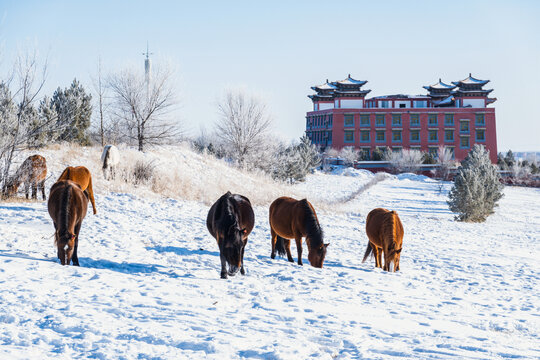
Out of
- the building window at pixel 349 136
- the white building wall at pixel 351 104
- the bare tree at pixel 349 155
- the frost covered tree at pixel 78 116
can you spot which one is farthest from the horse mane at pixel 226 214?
the white building wall at pixel 351 104

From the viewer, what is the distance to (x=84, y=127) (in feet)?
100

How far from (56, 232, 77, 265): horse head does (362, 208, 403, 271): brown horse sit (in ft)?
19.5

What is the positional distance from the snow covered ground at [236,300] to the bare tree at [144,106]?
16.3 metres

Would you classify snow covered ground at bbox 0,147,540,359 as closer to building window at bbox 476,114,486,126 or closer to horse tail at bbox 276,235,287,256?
horse tail at bbox 276,235,287,256

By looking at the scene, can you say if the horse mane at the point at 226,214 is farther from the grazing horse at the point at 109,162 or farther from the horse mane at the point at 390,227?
the grazing horse at the point at 109,162

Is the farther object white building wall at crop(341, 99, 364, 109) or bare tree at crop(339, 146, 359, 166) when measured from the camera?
white building wall at crop(341, 99, 364, 109)

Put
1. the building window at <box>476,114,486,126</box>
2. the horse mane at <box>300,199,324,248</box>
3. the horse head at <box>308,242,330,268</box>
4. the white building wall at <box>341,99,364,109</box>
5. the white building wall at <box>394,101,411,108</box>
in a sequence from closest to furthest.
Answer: the horse mane at <box>300,199,324,248</box>
the horse head at <box>308,242,330,268</box>
the building window at <box>476,114,486,126</box>
the white building wall at <box>341,99,364,109</box>
the white building wall at <box>394,101,411,108</box>

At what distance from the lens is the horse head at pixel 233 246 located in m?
7.21

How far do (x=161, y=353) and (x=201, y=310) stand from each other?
1.42m

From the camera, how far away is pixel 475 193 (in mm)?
27922

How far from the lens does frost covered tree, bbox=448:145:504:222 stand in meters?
27.8

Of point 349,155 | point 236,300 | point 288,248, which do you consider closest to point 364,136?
point 349,155

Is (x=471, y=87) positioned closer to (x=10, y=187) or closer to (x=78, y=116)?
(x=78, y=116)

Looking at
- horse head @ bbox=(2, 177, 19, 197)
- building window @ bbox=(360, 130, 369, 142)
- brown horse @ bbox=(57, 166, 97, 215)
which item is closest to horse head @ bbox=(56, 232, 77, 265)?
brown horse @ bbox=(57, 166, 97, 215)
